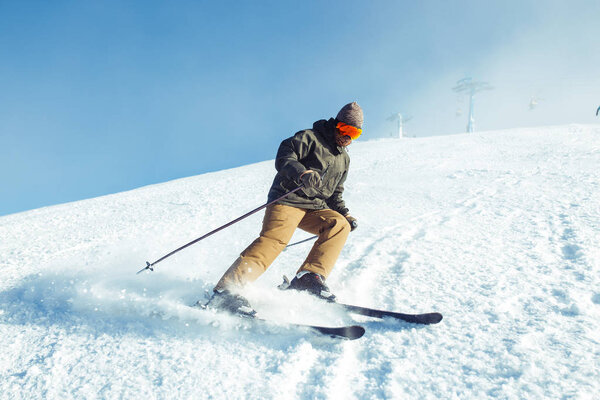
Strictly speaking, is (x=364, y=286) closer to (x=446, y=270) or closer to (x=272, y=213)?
(x=446, y=270)

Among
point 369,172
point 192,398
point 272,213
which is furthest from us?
point 369,172

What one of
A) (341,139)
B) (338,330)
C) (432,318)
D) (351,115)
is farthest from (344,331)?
(351,115)

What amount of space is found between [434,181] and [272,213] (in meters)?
5.29

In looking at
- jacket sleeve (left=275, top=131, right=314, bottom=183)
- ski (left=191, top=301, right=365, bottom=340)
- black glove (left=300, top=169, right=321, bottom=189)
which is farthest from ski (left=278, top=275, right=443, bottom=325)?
jacket sleeve (left=275, top=131, right=314, bottom=183)

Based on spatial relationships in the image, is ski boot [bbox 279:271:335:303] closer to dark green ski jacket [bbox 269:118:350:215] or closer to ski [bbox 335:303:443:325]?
ski [bbox 335:303:443:325]

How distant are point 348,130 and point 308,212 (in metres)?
0.73

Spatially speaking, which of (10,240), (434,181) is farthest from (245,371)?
(434,181)

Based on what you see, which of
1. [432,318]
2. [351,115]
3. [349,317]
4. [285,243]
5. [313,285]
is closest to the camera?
[432,318]

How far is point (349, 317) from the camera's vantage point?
193 centimetres

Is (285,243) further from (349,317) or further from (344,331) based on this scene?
(344,331)

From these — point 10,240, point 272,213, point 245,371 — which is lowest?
point 10,240

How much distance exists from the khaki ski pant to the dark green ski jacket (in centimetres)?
10

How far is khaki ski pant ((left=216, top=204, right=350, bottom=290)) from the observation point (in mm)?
1998

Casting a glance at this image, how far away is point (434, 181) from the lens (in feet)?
21.8
